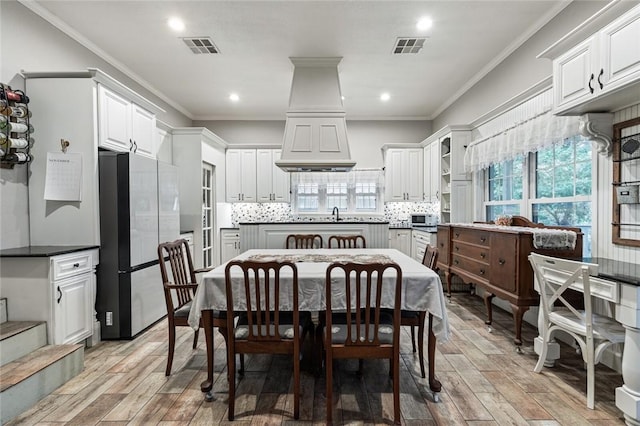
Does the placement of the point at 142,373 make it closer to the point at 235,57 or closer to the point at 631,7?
the point at 235,57

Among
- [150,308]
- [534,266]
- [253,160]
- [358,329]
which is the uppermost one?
[253,160]

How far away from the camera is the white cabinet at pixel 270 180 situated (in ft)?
21.6

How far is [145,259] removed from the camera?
3.39 m

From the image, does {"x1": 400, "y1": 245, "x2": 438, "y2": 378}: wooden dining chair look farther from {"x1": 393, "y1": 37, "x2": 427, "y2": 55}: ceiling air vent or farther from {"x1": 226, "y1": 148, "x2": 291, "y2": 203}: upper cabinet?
{"x1": 226, "y1": 148, "x2": 291, "y2": 203}: upper cabinet

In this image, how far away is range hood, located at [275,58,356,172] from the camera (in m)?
4.01

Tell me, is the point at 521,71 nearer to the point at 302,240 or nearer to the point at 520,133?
the point at 520,133

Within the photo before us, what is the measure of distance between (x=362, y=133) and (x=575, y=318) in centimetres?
513

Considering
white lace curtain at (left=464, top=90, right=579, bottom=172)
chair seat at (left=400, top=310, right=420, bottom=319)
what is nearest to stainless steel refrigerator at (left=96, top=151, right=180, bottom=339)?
chair seat at (left=400, top=310, right=420, bottom=319)

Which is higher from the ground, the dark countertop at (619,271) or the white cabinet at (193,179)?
the white cabinet at (193,179)

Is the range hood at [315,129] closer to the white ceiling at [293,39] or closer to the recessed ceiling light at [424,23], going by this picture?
the white ceiling at [293,39]

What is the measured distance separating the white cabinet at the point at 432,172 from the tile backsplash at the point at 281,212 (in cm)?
62

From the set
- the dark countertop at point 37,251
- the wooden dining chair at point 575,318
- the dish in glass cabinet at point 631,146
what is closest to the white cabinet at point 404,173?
the wooden dining chair at point 575,318

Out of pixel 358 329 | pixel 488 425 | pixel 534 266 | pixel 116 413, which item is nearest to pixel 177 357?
pixel 116 413

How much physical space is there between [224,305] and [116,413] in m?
0.91
